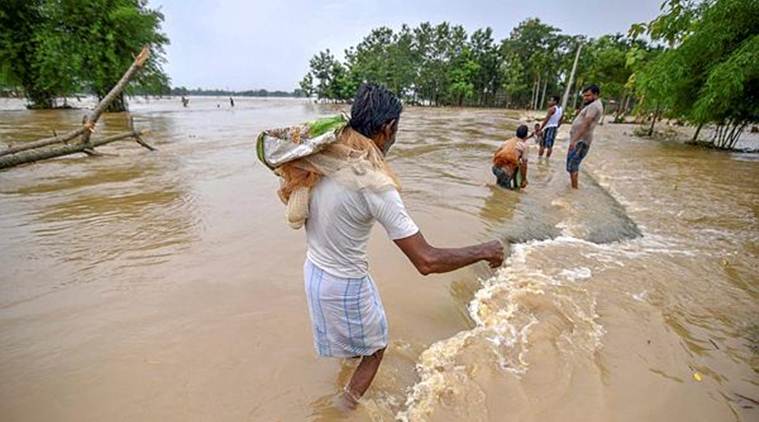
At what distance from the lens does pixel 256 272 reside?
3.39 m

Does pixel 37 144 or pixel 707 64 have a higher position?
pixel 707 64

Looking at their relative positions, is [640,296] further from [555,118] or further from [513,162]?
[555,118]

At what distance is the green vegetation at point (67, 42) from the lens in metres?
23.0

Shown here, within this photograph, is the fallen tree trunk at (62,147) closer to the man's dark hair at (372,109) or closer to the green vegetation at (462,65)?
the man's dark hair at (372,109)

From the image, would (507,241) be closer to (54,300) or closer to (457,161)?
(54,300)

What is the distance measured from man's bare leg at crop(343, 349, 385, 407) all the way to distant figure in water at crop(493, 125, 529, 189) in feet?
17.7

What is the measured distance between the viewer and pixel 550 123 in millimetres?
9664

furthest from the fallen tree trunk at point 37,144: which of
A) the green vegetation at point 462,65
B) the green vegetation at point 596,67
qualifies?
the green vegetation at point 462,65

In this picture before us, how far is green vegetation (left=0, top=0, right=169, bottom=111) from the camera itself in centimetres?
2300

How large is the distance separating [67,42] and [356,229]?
32.1 meters

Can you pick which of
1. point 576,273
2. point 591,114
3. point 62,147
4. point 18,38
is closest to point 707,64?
point 591,114

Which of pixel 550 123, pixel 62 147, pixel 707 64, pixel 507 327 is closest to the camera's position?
pixel 507 327

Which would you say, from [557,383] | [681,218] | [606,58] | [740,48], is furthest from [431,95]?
[557,383]

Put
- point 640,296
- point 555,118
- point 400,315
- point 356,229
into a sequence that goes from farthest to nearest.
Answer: point 555,118 → point 640,296 → point 400,315 → point 356,229
